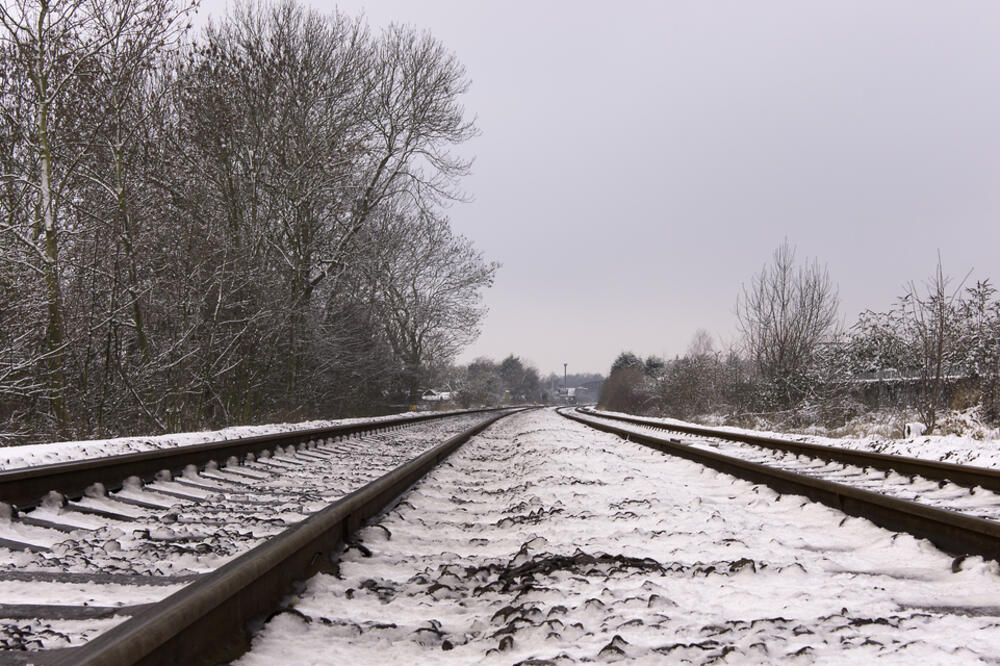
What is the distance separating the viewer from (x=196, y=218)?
57.3 feet

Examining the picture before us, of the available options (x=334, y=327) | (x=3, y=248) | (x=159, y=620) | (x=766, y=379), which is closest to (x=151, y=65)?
(x=3, y=248)

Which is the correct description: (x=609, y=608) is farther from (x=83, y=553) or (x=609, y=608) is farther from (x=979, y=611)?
(x=83, y=553)

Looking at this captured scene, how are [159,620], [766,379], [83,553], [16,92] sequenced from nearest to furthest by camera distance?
[159,620]
[83,553]
[16,92]
[766,379]

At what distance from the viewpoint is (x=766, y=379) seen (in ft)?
85.7

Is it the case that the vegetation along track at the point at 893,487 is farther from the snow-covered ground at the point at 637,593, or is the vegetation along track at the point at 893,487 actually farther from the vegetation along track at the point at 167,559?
the vegetation along track at the point at 167,559

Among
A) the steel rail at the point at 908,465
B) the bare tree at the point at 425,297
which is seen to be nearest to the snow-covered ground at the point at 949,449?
the steel rail at the point at 908,465

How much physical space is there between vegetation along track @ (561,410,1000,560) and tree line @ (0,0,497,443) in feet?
31.3

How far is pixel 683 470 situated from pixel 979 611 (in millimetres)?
6380

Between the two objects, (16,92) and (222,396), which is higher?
(16,92)

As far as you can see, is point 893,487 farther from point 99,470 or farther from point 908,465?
point 99,470

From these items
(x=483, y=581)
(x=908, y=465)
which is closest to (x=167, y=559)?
(x=483, y=581)

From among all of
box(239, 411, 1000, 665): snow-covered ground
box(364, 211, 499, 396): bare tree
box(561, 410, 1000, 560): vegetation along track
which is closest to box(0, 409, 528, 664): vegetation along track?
box(239, 411, 1000, 665): snow-covered ground

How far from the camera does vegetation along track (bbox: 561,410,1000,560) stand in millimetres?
3934

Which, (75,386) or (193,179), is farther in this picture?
(193,179)
